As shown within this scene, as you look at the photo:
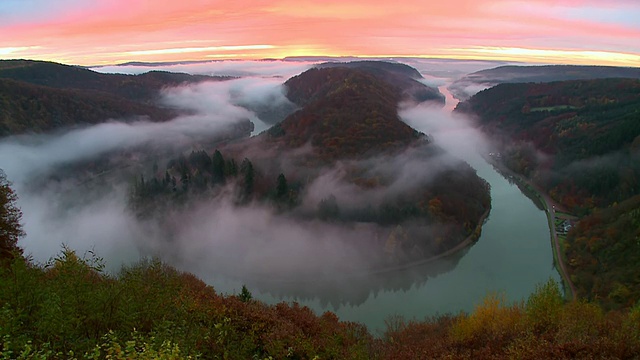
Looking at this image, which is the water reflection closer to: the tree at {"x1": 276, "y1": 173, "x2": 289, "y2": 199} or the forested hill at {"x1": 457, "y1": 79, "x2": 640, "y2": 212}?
the tree at {"x1": 276, "y1": 173, "x2": 289, "y2": 199}

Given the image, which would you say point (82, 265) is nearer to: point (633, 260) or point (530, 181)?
point (633, 260)

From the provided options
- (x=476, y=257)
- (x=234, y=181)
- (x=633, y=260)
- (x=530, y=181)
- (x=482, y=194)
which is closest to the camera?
(x=633, y=260)

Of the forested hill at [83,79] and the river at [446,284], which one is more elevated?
the forested hill at [83,79]

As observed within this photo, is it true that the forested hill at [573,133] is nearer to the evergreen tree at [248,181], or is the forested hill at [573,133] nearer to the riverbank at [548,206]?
the riverbank at [548,206]

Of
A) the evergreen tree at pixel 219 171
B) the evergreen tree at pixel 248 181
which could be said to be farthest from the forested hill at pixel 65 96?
the evergreen tree at pixel 248 181

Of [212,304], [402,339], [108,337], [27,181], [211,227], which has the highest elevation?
[108,337]

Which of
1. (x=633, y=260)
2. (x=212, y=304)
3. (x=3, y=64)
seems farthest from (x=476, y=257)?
(x=3, y=64)

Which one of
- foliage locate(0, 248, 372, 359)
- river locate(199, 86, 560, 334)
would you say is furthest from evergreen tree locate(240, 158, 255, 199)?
foliage locate(0, 248, 372, 359)
